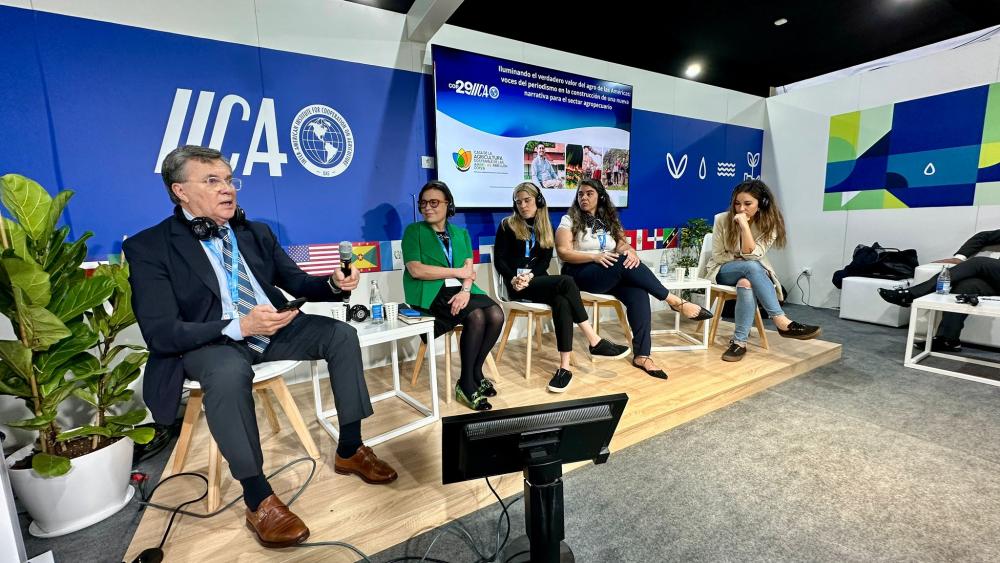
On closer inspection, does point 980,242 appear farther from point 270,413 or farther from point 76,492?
point 76,492

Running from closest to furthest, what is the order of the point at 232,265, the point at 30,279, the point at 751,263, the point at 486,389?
1. the point at 30,279
2. the point at 232,265
3. the point at 486,389
4. the point at 751,263

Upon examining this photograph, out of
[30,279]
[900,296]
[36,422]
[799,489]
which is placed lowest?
[799,489]

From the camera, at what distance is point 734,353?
2848 mm

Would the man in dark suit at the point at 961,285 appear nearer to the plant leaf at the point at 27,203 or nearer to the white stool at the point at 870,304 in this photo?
the white stool at the point at 870,304

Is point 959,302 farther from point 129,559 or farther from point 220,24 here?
point 220,24

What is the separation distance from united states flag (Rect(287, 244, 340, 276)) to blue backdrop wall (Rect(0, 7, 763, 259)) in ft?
0.19

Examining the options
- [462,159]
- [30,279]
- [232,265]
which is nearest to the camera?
[30,279]

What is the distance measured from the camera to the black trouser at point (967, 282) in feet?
9.61

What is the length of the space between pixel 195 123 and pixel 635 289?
2.76 m

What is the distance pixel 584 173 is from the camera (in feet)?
12.3

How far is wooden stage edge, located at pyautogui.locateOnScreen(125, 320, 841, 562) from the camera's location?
1.38 m

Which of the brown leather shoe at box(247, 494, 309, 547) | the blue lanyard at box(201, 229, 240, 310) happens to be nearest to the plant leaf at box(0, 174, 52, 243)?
the blue lanyard at box(201, 229, 240, 310)

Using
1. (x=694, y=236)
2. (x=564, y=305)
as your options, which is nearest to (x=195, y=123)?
(x=564, y=305)

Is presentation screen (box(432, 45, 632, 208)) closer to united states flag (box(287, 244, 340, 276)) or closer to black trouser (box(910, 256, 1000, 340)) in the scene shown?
united states flag (box(287, 244, 340, 276))
